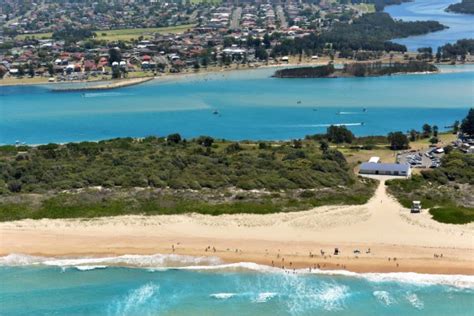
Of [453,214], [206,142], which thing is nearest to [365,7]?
[206,142]

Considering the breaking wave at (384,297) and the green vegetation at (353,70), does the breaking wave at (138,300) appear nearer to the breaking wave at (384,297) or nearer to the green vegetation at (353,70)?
the breaking wave at (384,297)

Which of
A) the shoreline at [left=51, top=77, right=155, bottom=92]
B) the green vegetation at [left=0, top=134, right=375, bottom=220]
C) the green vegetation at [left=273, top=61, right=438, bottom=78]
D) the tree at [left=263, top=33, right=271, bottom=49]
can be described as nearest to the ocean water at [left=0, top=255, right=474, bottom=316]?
the green vegetation at [left=0, top=134, right=375, bottom=220]

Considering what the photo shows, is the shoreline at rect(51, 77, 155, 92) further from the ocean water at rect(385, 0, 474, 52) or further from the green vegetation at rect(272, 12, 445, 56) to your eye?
the ocean water at rect(385, 0, 474, 52)

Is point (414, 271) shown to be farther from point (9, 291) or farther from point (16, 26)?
point (16, 26)

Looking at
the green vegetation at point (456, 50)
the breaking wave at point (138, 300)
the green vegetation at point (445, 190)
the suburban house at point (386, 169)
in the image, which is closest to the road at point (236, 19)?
the green vegetation at point (456, 50)

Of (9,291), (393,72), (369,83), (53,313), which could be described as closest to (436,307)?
(53,313)

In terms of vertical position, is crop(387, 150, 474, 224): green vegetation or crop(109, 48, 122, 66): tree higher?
crop(109, 48, 122, 66): tree
